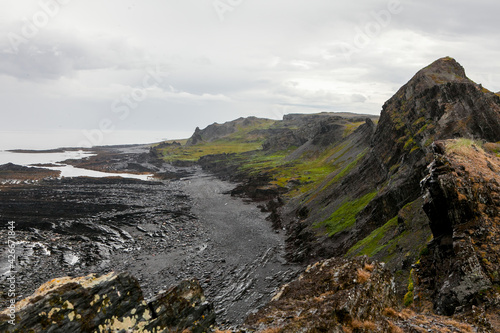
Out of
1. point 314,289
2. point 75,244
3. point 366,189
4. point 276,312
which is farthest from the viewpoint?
point 366,189

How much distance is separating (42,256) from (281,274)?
106ft

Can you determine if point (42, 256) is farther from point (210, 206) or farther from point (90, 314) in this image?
point (210, 206)

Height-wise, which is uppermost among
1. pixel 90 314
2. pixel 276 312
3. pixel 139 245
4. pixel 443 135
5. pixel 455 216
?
pixel 443 135

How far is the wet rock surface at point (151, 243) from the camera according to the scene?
109 ft

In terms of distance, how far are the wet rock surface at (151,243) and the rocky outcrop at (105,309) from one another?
14611 millimetres

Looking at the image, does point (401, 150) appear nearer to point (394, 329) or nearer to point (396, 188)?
point (396, 188)

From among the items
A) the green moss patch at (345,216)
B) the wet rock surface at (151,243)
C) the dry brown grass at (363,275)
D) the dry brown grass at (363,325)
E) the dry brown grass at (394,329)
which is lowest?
the wet rock surface at (151,243)

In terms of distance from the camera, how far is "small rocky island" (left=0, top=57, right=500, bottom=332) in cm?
1210

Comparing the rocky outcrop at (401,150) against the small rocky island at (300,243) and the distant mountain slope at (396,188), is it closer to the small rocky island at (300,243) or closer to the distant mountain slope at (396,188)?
the distant mountain slope at (396,188)

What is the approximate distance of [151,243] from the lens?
46688 millimetres

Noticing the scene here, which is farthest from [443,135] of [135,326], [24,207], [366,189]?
[24,207]

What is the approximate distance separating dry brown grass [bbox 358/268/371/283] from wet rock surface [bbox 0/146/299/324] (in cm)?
1610

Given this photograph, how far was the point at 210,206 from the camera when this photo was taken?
75.1 m
